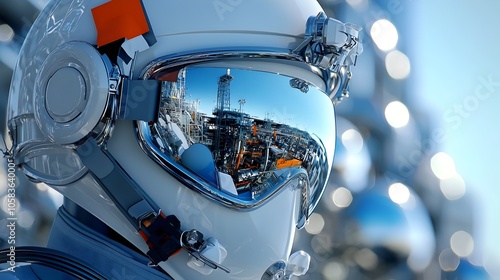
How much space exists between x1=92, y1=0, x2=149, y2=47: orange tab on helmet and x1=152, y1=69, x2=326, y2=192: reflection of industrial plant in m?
0.10

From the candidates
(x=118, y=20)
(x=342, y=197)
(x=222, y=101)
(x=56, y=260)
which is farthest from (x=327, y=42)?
(x=342, y=197)

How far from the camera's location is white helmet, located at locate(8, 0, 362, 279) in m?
0.89

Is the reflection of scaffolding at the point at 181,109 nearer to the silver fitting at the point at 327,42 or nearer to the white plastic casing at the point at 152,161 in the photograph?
the white plastic casing at the point at 152,161

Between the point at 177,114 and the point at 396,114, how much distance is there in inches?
52.2

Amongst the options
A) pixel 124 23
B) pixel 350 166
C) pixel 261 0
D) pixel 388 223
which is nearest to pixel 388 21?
pixel 350 166

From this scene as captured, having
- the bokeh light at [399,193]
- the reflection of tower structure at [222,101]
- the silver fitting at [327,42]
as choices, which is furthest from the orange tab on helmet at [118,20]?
the bokeh light at [399,193]

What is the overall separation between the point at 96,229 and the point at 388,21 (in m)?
1.47

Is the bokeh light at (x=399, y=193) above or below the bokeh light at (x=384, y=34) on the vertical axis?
below

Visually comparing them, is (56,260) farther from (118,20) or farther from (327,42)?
(327,42)

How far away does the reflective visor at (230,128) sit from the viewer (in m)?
0.92

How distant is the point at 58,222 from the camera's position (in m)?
1.03

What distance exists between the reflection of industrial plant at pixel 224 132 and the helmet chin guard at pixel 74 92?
10 cm

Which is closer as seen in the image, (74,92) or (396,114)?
(74,92)

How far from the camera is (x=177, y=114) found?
926 mm
